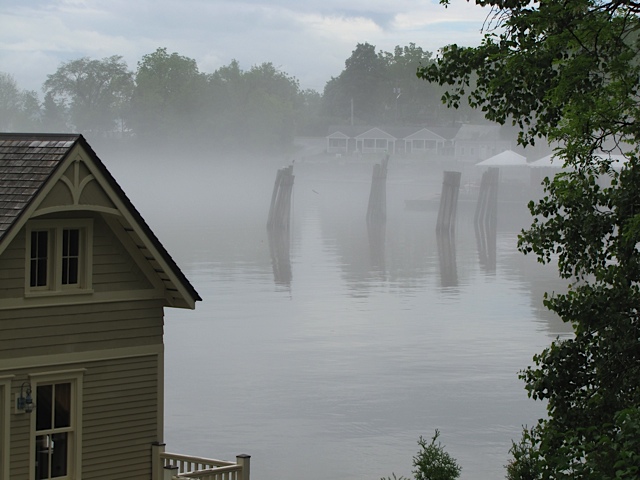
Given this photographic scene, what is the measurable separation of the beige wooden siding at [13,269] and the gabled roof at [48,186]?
34 centimetres

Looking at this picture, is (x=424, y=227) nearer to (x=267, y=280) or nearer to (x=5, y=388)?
(x=267, y=280)

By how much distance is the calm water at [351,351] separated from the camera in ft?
88.4

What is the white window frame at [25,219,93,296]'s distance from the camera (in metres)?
14.4

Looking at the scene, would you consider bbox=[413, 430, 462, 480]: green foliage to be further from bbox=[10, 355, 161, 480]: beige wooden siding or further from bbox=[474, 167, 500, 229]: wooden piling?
bbox=[474, 167, 500, 229]: wooden piling

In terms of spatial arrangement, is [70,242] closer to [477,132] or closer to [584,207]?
[584,207]

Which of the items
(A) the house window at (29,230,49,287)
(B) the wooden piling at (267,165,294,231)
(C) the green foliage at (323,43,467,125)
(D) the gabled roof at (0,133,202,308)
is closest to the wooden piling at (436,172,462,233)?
(B) the wooden piling at (267,165,294,231)

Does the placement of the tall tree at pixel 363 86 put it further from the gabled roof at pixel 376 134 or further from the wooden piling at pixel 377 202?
the wooden piling at pixel 377 202

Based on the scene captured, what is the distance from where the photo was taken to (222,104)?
187 metres

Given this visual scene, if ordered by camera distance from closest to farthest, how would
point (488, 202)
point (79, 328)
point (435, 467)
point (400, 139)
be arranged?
point (79, 328) < point (435, 467) < point (488, 202) < point (400, 139)

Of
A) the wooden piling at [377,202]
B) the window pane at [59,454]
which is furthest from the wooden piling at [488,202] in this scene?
the window pane at [59,454]

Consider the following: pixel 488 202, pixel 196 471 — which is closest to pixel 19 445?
pixel 196 471

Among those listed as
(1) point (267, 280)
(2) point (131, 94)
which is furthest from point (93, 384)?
(2) point (131, 94)

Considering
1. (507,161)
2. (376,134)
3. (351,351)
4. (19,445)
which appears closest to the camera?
(19,445)

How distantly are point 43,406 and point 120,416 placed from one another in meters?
1.06
